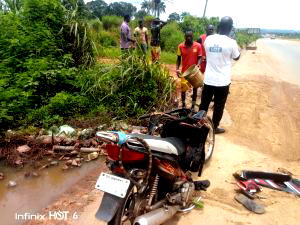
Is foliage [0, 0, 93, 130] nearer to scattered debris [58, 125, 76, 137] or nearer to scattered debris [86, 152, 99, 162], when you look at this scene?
scattered debris [58, 125, 76, 137]

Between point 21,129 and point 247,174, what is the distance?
3.89 m

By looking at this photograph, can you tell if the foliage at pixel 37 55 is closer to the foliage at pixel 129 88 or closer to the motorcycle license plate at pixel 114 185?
the foliage at pixel 129 88

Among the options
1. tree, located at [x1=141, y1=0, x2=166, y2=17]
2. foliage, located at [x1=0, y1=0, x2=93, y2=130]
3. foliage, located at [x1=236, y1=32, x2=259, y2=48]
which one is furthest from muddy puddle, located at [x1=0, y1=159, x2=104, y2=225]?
foliage, located at [x1=236, y1=32, x2=259, y2=48]

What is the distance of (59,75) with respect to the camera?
6770 mm

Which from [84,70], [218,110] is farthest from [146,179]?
[84,70]

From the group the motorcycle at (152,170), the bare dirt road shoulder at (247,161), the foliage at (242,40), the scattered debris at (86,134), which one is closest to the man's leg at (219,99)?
the bare dirt road shoulder at (247,161)

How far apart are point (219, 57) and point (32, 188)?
3.53m

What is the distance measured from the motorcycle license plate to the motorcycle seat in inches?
11.8

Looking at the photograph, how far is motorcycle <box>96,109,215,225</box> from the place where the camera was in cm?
268

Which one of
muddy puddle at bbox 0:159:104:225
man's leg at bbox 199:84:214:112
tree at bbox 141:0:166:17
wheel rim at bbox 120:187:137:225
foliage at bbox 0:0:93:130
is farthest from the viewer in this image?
tree at bbox 141:0:166:17

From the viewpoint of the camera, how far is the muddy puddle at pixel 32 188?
3863 mm

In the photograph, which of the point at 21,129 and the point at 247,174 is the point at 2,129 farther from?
the point at 247,174

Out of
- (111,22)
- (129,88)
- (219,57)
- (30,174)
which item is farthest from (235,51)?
(111,22)

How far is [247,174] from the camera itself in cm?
449
